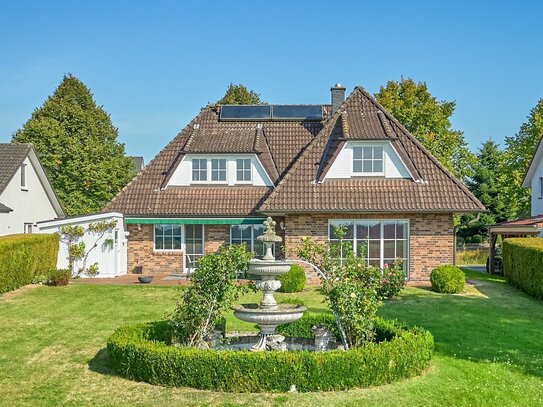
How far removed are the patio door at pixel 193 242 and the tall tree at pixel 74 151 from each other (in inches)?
1040

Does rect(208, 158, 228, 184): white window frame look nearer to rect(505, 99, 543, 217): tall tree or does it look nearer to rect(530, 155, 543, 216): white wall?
rect(530, 155, 543, 216): white wall

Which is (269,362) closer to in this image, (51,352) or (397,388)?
(397,388)

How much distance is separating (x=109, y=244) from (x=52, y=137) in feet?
90.8

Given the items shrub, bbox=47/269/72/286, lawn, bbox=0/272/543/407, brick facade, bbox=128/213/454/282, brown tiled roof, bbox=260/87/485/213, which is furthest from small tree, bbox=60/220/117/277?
brick facade, bbox=128/213/454/282

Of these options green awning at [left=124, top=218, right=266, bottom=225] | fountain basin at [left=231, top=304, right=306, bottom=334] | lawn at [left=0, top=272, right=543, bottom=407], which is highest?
green awning at [left=124, top=218, right=266, bottom=225]

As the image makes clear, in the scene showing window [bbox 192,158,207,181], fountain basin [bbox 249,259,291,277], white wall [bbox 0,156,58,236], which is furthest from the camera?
white wall [bbox 0,156,58,236]

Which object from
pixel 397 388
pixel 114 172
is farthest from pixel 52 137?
pixel 397 388

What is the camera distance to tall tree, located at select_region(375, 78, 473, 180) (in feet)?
162

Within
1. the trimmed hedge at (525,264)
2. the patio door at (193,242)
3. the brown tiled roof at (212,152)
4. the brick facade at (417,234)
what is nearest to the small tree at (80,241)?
the brown tiled roof at (212,152)

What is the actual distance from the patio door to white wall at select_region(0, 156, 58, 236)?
9726 mm

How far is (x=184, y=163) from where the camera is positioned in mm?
31219

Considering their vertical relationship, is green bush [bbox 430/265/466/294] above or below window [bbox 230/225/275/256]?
below

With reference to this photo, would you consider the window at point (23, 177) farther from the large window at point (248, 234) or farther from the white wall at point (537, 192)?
the white wall at point (537, 192)

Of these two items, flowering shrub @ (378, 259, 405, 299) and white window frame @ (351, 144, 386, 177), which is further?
white window frame @ (351, 144, 386, 177)
